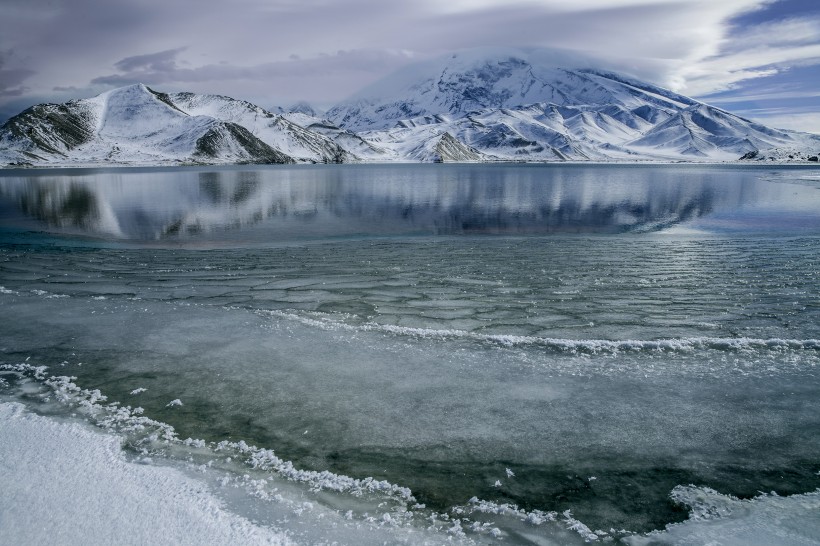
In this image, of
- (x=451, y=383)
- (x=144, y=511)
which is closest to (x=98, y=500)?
(x=144, y=511)

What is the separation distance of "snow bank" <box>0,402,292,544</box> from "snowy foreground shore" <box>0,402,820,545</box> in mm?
12

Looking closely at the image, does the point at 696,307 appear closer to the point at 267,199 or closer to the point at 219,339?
the point at 219,339

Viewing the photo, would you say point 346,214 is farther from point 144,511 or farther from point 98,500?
point 144,511

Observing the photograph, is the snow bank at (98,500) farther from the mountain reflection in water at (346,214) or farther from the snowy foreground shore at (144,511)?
the mountain reflection in water at (346,214)

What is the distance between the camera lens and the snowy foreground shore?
6.00 meters

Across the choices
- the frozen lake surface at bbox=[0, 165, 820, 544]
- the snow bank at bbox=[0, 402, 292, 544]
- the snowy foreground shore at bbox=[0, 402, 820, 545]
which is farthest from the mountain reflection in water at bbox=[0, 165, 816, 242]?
the snowy foreground shore at bbox=[0, 402, 820, 545]

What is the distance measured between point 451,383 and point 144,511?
221 inches

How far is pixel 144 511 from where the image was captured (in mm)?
Result: 6410

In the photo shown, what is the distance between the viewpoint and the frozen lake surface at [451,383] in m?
6.75

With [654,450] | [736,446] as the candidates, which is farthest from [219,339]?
[736,446]

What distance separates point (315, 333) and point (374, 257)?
10.6 metres

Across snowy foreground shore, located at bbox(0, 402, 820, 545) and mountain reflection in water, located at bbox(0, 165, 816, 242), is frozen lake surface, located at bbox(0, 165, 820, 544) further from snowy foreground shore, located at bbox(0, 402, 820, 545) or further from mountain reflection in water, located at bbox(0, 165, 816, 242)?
mountain reflection in water, located at bbox(0, 165, 816, 242)

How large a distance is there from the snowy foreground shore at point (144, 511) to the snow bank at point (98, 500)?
0.01 metres

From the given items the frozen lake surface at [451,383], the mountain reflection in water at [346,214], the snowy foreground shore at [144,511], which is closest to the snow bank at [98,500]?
the snowy foreground shore at [144,511]
